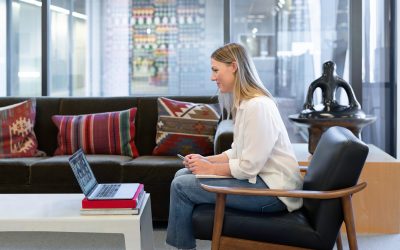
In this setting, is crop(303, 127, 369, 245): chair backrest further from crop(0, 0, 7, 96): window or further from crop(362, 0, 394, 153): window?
crop(0, 0, 7, 96): window

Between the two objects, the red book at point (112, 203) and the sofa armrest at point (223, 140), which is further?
the sofa armrest at point (223, 140)

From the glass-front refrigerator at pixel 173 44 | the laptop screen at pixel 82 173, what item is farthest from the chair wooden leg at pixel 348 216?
the glass-front refrigerator at pixel 173 44

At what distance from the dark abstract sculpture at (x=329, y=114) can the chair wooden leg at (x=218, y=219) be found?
1.34m

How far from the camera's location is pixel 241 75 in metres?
2.34

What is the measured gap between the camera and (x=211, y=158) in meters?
2.65

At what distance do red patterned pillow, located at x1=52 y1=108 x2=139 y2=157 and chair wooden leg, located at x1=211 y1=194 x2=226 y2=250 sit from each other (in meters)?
1.80

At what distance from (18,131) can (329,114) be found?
2.19m

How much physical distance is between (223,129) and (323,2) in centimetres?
203

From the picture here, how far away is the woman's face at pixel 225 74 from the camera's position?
2357 mm

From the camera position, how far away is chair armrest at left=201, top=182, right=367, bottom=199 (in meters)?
2.01

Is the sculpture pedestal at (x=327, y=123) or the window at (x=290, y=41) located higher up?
the window at (x=290, y=41)

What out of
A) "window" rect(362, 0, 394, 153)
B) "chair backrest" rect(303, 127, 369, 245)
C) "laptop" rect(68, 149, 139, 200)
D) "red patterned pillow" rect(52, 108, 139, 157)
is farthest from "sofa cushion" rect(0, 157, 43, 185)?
"window" rect(362, 0, 394, 153)

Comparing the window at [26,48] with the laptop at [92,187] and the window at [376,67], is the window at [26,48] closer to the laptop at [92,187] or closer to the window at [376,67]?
the laptop at [92,187]

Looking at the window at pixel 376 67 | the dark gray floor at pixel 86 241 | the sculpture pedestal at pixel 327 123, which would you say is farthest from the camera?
the window at pixel 376 67
